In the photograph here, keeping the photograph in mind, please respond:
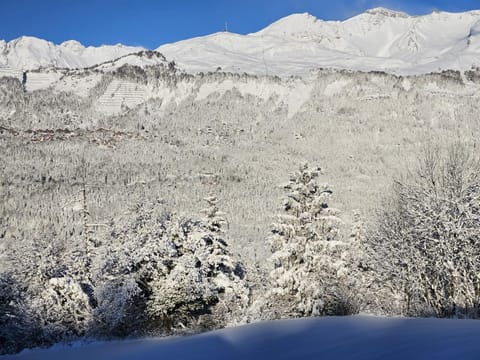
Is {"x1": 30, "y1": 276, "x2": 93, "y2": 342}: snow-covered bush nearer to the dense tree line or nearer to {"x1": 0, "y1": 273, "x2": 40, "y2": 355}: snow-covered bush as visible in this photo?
the dense tree line

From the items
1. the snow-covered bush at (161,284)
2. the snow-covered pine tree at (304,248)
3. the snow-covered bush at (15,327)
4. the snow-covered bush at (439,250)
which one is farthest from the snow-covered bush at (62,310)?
the snow-covered bush at (439,250)

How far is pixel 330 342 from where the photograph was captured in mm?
8867

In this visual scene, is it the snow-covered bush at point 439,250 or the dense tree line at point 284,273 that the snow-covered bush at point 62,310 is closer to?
the dense tree line at point 284,273

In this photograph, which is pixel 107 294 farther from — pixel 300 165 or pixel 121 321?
pixel 300 165

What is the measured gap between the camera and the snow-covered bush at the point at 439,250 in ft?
51.5

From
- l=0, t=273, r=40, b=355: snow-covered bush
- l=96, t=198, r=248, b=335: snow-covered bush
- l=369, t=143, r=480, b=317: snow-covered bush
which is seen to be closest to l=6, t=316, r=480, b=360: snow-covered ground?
l=369, t=143, r=480, b=317: snow-covered bush

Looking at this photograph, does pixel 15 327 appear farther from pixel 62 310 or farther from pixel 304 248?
pixel 304 248

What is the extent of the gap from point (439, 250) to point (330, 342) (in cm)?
867

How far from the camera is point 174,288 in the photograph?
64.1 ft

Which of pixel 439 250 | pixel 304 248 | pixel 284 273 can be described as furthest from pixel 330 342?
pixel 304 248

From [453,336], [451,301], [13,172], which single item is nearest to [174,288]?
[451,301]

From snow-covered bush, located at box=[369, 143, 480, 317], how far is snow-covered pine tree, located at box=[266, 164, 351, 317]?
2.89 meters

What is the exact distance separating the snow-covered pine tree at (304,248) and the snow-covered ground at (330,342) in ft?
30.4

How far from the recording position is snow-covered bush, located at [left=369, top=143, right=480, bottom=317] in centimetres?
1571
